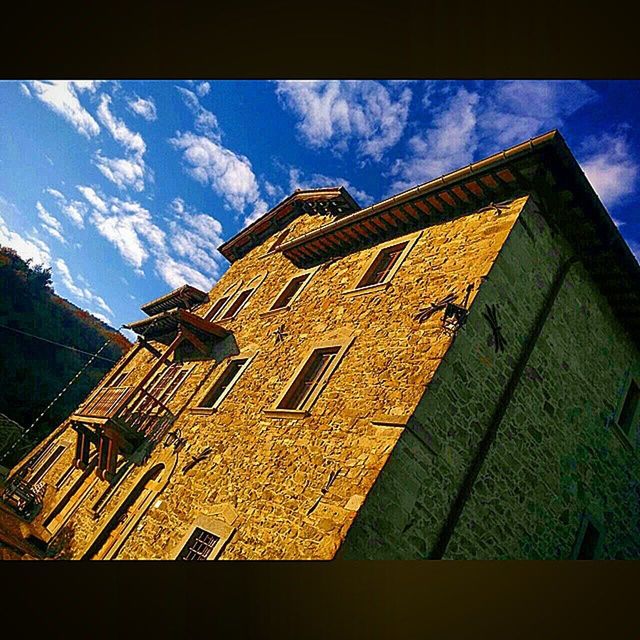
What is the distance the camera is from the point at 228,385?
26.6ft

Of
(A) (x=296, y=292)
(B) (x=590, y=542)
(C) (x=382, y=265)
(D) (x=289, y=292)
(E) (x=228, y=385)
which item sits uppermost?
(C) (x=382, y=265)

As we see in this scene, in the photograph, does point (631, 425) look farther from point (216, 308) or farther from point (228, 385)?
point (216, 308)

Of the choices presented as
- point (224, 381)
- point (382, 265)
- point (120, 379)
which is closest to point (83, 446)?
point (224, 381)

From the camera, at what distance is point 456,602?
4730mm

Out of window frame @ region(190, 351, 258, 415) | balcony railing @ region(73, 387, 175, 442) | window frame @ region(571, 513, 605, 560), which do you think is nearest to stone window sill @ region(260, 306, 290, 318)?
window frame @ region(190, 351, 258, 415)

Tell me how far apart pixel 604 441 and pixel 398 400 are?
378cm

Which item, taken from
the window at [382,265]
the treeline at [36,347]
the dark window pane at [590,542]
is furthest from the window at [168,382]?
the treeline at [36,347]

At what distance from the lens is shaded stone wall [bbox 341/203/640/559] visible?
14.4ft

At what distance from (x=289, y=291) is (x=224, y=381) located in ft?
7.38

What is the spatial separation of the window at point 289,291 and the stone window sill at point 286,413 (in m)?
2.86

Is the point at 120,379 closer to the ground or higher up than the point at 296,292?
closer to the ground

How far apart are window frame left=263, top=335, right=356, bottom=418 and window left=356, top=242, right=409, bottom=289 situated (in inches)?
43.4

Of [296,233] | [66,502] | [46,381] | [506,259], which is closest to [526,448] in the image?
[506,259]
